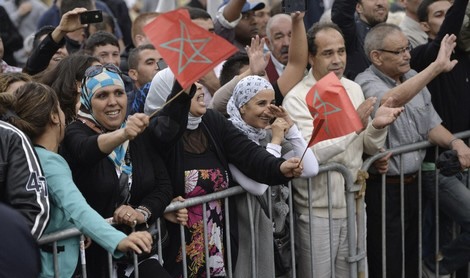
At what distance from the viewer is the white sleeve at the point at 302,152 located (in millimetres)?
6199

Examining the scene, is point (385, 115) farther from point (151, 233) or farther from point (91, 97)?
point (91, 97)

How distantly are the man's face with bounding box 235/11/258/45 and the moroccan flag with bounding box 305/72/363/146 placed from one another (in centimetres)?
288

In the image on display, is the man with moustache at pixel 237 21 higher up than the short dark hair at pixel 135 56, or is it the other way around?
the man with moustache at pixel 237 21

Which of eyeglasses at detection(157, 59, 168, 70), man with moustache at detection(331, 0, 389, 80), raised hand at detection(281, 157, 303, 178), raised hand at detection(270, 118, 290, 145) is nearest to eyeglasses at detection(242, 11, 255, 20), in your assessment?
man with moustache at detection(331, 0, 389, 80)

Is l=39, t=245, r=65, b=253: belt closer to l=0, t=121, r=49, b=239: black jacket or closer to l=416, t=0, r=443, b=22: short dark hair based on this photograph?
l=0, t=121, r=49, b=239: black jacket

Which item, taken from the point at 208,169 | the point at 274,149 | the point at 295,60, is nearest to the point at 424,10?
the point at 295,60

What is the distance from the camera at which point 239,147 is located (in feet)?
19.4

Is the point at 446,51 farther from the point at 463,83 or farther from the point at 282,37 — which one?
the point at 282,37

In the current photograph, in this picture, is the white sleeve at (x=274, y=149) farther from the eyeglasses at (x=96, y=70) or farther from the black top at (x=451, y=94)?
the black top at (x=451, y=94)

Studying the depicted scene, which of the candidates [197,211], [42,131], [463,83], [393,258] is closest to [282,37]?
[463,83]

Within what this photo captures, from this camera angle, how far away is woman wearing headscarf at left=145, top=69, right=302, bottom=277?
5682 mm

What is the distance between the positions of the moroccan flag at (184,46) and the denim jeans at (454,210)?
2899 millimetres

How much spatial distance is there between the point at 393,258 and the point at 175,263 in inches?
85.3

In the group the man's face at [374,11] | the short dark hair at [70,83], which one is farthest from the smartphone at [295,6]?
the man's face at [374,11]
